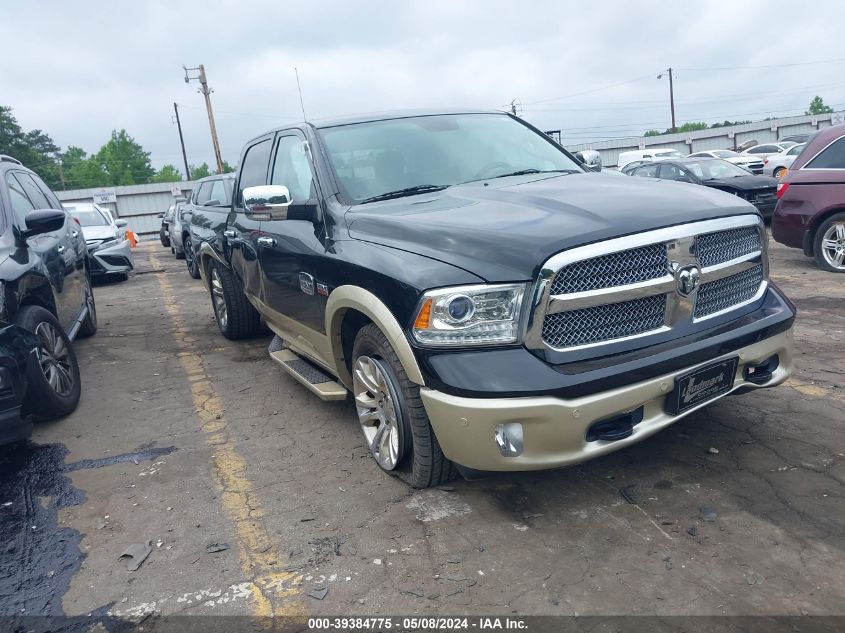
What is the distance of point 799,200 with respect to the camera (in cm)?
825

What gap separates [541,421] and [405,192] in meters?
1.73

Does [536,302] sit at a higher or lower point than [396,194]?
lower

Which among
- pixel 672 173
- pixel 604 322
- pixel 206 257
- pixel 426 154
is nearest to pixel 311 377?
pixel 426 154

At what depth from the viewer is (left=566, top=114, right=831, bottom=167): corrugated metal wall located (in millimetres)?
44781

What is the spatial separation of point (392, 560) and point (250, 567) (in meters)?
0.61

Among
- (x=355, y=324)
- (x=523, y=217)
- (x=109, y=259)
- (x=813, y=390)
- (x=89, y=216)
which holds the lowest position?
(x=813, y=390)

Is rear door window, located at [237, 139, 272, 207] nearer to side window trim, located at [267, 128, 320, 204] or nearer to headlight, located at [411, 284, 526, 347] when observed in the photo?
side window trim, located at [267, 128, 320, 204]

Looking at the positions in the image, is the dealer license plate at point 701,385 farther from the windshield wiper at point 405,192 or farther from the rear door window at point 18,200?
the rear door window at point 18,200

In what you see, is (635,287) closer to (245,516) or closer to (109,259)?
(245,516)

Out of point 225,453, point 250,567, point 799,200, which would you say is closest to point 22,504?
point 225,453

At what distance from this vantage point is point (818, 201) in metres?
8.05

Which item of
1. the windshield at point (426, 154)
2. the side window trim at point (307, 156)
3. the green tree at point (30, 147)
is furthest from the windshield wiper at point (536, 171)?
the green tree at point (30, 147)

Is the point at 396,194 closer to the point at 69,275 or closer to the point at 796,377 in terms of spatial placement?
the point at 796,377

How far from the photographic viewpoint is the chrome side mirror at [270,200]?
404 cm
